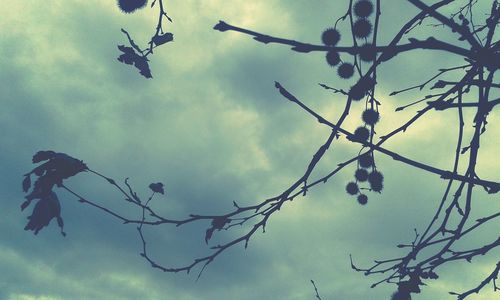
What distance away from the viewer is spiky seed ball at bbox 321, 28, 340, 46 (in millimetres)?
3156

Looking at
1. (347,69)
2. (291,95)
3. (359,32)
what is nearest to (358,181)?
(347,69)

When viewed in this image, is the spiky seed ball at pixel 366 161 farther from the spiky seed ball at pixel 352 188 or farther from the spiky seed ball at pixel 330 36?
the spiky seed ball at pixel 330 36

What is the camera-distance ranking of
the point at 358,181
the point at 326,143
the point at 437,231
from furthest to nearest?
1. the point at 358,181
2. the point at 437,231
3. the point at 326,143

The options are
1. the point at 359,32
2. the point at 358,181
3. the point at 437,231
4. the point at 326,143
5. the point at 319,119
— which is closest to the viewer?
the point at 319,119

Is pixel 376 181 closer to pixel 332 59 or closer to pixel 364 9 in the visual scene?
pixel 332 59

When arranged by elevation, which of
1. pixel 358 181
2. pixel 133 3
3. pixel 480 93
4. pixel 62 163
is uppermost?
pixel 133 3

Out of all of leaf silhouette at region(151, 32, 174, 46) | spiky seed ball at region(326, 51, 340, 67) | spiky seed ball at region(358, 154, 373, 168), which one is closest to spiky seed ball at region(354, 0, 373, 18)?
spiky seed ball at region(326, 51, 340, 67)

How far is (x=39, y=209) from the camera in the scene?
1.65 meters

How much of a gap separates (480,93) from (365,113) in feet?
2.71

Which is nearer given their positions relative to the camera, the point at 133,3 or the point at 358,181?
the point at 133,3

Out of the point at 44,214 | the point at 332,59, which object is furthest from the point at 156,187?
the point at 332,59

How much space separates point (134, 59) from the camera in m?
2.37

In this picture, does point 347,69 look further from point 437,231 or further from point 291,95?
point 291,95

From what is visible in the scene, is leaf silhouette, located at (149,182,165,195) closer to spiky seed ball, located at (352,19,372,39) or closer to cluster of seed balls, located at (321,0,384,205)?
cluster of seed balls, located at (321,0,384,205)
